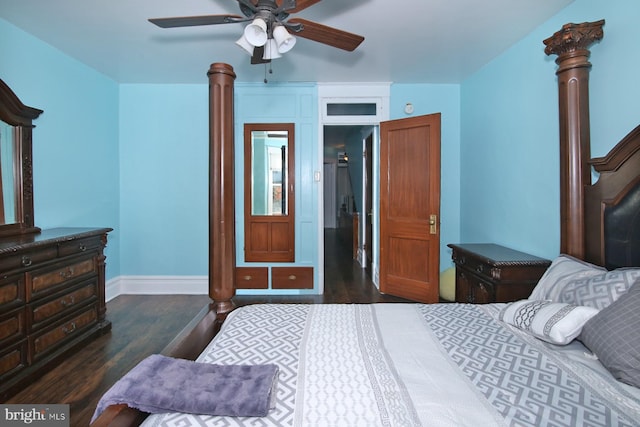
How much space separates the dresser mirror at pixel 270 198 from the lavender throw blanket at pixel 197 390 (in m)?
3.02

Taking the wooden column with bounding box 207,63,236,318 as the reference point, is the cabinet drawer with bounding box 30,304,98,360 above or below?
below

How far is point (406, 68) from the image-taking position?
3564 millimetres

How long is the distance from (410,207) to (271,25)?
8.31 feet

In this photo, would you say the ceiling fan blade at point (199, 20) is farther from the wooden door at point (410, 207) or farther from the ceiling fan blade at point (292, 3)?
the wooden door at point (410, 207)

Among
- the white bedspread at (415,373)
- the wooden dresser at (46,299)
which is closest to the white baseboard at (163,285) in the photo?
the wooden dresser at (46,299)

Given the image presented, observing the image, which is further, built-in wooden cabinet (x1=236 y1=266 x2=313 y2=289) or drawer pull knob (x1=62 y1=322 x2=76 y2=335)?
built-in wooden cabinet (x1=236 y1=266 x2=313 y2=289)

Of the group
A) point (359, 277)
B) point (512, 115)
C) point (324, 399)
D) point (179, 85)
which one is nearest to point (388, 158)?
point (512, 115)

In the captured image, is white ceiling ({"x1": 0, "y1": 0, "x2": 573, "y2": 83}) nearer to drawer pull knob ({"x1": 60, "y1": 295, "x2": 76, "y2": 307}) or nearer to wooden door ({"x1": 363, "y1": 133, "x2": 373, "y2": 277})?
wooden door ({"x1": 363, "y1": 133, "x2": 373, "y2": 277})

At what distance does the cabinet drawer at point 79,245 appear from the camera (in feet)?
8.24

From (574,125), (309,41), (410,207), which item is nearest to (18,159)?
(309,41)

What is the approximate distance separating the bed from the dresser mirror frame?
2.08 m

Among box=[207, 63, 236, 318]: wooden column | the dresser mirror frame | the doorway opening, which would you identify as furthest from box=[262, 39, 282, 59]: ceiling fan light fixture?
the doorway opening

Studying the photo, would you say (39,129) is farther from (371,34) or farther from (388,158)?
(388,158)

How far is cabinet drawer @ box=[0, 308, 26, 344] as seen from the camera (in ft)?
6.69
